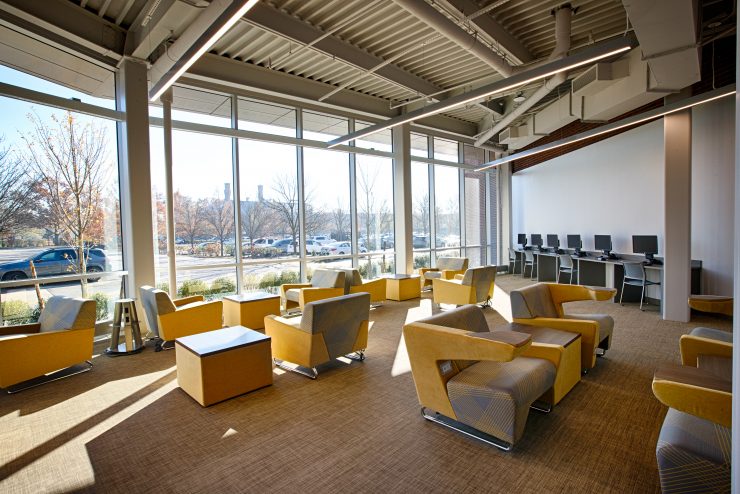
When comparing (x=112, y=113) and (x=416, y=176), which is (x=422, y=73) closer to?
(x=416, y=176)

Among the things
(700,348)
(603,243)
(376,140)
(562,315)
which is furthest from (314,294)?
(603,243)

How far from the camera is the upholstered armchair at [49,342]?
160 inches

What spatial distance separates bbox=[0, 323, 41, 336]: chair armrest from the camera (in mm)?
4410

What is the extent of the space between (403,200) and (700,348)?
7370mm

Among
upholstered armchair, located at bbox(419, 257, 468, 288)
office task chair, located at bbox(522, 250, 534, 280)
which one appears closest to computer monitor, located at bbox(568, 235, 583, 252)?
office task chair, located at bbox(522, 250, 534, 280)

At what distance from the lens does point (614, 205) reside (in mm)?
9406

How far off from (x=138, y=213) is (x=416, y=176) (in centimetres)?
716

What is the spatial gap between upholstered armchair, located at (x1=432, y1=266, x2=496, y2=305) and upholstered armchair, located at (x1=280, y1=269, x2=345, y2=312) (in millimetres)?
1938

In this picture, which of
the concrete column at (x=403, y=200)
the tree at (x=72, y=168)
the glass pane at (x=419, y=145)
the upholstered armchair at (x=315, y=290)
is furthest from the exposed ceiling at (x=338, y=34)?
the upholstered armchair at (x=315, y=290)

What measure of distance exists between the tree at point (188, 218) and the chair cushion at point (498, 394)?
18.6 ft

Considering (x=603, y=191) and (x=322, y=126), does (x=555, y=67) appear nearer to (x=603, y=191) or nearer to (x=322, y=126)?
(x=322, y=126)

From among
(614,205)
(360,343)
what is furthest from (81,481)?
(614,205)

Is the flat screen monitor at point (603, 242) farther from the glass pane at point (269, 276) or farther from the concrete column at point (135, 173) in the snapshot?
the concrete column at point (135, 173)

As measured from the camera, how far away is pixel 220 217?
748 cm
